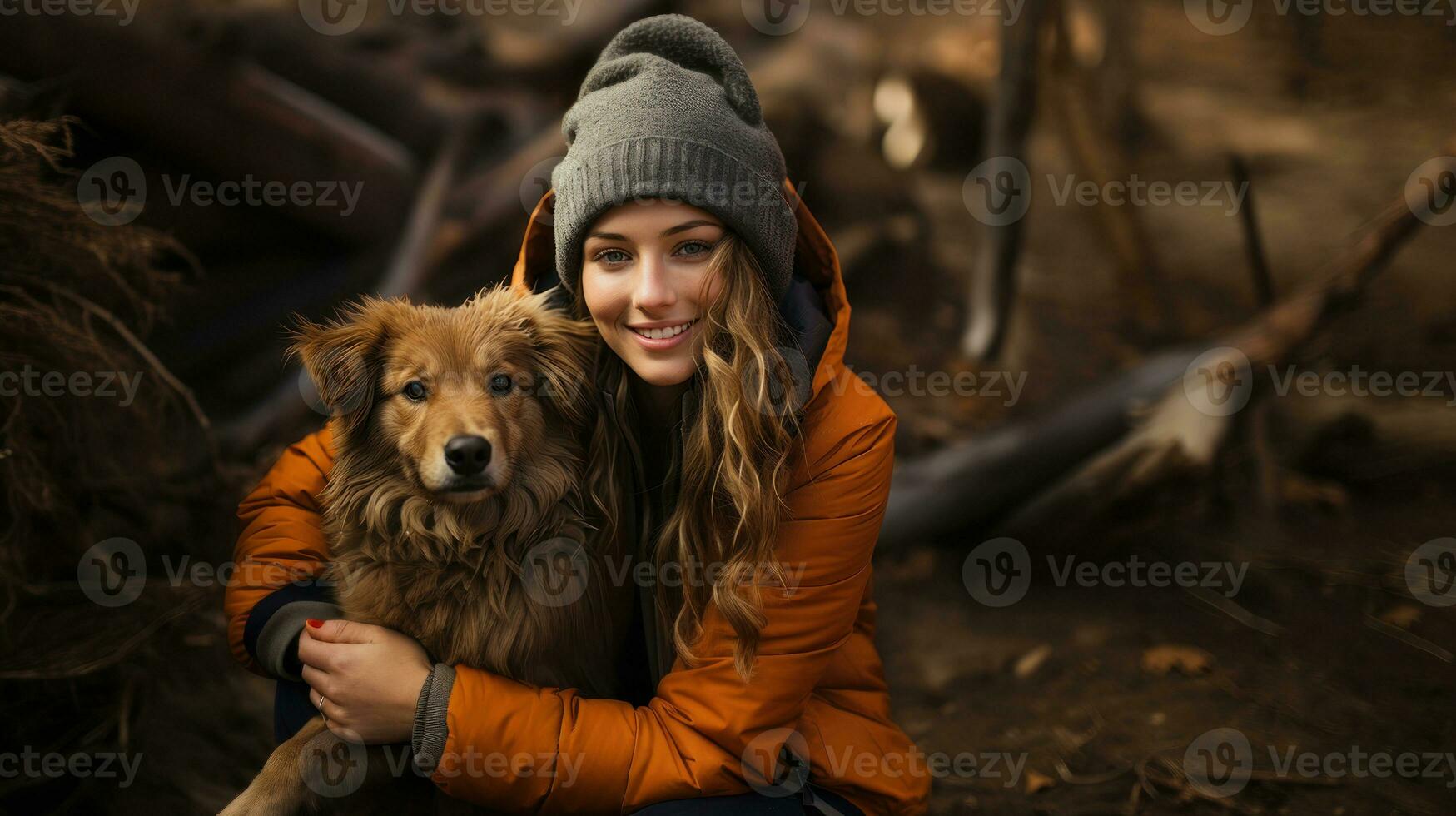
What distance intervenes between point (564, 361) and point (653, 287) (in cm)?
25

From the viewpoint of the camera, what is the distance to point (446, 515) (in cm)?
188

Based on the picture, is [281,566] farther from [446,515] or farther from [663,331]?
[663,331]

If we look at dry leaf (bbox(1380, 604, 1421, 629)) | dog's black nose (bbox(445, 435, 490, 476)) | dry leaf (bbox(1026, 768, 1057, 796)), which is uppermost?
dry leaf (bbox(1380, 604, 1421, 629))

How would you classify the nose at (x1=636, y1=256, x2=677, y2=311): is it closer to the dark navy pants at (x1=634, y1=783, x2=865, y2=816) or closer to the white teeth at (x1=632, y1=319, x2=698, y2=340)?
the white teeth at (x1=632, y1=319, x2=698, y2=340)

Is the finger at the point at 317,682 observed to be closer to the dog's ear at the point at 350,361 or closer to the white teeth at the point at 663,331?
the dog's ear at the point at 350,361

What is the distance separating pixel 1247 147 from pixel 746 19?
246cm

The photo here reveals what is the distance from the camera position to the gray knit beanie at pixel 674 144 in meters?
1.80

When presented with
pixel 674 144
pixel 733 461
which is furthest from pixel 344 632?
pixel 674 144

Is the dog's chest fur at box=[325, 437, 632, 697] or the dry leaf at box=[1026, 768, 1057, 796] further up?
the dog's chest fur at box=[325, 437, 632, 697]

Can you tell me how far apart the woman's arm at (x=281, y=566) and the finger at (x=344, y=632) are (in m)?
0.08

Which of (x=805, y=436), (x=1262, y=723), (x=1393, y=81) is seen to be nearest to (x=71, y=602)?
(x=805, y=436)

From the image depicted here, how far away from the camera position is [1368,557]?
151 inches

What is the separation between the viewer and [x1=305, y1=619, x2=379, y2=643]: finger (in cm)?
186

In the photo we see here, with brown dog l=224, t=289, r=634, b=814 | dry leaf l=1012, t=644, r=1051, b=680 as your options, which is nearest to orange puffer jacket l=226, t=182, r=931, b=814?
brown dog l=224, t=289, r=634, b=814
